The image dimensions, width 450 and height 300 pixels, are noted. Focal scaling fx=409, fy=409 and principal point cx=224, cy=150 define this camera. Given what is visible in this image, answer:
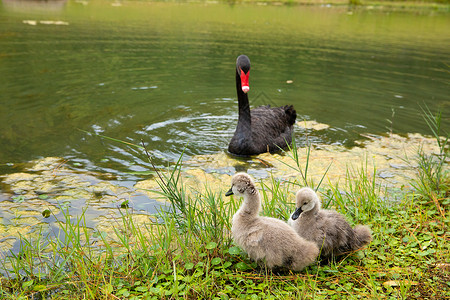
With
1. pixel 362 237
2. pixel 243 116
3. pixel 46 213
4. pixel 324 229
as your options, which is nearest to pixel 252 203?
pixel 324 229

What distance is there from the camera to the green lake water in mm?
5734

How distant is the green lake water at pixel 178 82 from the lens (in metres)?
5.73

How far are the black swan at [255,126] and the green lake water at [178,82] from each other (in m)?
0.36

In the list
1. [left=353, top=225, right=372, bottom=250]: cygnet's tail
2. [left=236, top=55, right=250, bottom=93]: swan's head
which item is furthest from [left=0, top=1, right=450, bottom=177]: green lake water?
[left=353, top=225, right=372, bottom=250]: cygnet's tail

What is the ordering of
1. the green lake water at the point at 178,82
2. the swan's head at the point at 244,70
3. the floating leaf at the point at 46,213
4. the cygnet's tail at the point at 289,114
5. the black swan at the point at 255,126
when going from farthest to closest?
the cygnet's tail at the point at 289,114, the green lake water at the point at 178,82, the black swan at the point at 255,126, the swan's head at the point at 244,70, the floating leaf at the point at 46,213

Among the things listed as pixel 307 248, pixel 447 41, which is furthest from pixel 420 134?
pixel 447 41

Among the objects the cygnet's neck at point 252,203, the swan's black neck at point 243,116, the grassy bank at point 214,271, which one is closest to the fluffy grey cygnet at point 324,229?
the grassy bank at point 214,271

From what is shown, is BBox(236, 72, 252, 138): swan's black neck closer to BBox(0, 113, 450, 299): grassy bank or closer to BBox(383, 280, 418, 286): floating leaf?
BBox(0, 113, 450, 299): grassy bank

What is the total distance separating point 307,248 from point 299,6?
30826mm

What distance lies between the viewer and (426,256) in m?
2.78

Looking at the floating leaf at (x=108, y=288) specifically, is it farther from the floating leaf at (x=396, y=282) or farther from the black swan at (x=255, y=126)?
the black swan at (x=255, y=126)

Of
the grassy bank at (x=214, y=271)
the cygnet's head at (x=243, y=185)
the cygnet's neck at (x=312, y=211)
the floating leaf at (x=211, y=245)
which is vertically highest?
the cygnet's head at (x=243, y=185)

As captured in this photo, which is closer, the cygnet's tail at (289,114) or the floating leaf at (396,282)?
the floating leaf at (396,282)

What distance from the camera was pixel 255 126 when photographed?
5.55 meters
